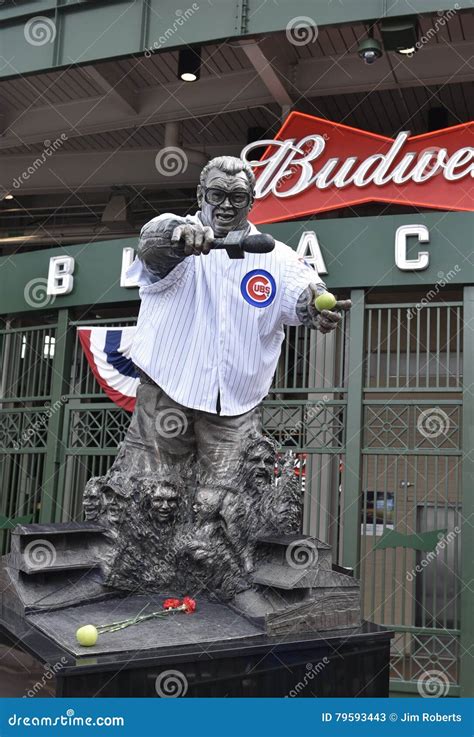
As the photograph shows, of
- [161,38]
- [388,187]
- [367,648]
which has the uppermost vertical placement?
[161,38]

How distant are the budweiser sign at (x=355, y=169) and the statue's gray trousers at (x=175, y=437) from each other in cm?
555

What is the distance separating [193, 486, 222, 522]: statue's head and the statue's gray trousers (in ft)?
0.27

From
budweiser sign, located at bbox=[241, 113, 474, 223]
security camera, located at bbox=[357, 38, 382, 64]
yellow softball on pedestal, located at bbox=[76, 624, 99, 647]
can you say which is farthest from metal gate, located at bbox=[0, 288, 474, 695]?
yellow softball on pedestal, located at bbox=[76, 624, 99, 647]

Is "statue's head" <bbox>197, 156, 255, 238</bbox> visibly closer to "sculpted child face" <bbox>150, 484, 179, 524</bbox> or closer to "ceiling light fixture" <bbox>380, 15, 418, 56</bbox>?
"sculpted child face" <bbox>150, 484, 179, 524</bbox>

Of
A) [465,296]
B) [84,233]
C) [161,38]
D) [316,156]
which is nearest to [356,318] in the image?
[465,296]

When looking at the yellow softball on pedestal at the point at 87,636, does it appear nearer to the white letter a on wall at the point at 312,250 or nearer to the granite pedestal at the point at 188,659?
the granite pedestal at the point at 188,659

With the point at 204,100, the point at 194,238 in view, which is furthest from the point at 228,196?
the point at 204,100

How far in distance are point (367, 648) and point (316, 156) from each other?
684 cm

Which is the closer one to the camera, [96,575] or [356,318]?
[96,575]

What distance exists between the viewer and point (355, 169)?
31.1 ft

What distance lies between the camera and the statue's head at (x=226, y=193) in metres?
4.27

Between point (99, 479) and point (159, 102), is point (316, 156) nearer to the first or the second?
point (159, 102)

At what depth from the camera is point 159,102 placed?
12.8 m

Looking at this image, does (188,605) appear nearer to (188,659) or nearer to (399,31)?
(188,659)
